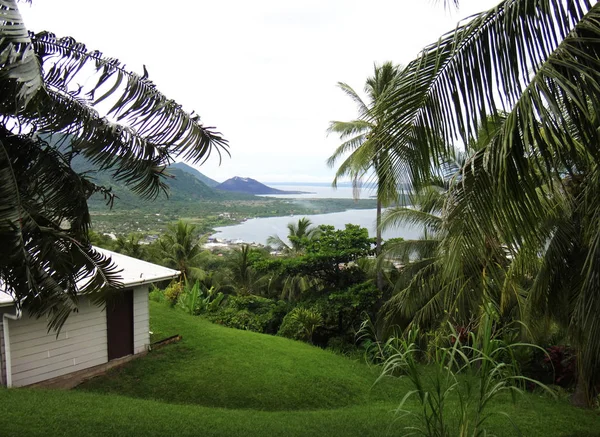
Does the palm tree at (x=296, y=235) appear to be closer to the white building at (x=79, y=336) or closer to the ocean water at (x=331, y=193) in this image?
the ocean water at (x=331, y=193)

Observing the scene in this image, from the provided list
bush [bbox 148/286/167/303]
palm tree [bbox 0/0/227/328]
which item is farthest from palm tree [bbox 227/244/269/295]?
palm tree [bbox 0/0/227/328]

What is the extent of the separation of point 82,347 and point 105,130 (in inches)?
258

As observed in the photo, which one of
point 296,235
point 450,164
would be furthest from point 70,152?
point 296,235

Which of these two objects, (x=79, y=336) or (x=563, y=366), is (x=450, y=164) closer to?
(x=79, y=336)

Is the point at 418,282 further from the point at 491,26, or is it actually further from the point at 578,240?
the point at 491,26

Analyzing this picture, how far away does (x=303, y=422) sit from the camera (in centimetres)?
728

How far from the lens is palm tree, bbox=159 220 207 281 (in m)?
26.4

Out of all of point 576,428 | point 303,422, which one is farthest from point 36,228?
point 576,428

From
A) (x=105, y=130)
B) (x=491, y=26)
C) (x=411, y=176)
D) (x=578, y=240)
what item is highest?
(x=491, y=26)

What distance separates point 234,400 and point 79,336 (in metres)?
3.64

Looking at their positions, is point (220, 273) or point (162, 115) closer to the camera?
point (162, 115)

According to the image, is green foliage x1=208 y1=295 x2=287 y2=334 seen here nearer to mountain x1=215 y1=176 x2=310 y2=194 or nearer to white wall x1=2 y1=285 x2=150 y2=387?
white wall x1=2 y1=285 x2=150 y2=387

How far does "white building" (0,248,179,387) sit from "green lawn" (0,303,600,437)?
561mm

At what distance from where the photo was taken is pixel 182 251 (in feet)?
88.2
